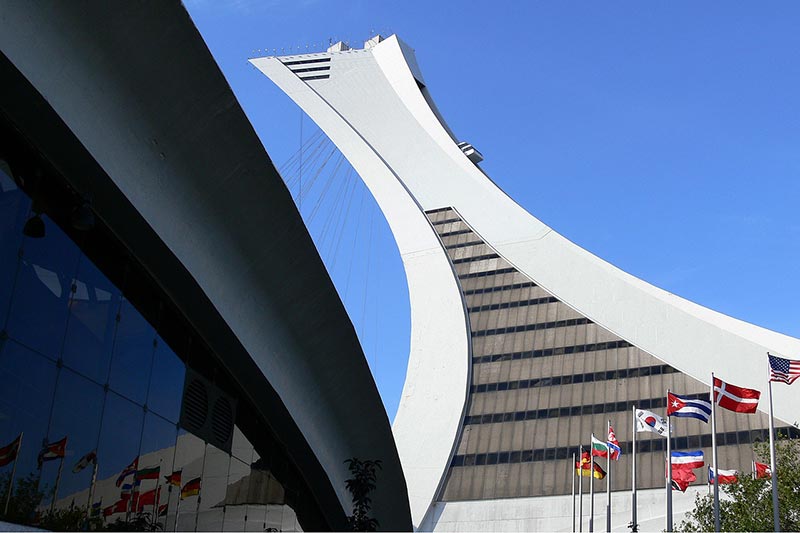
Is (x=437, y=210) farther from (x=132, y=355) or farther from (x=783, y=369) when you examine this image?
(x=132, y=355)

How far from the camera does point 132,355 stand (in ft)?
39.1

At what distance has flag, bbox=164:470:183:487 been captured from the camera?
12.8 metres

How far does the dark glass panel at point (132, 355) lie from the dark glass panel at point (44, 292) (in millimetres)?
1258

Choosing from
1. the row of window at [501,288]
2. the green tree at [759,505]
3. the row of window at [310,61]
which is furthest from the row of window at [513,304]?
the row of window at [310,61]

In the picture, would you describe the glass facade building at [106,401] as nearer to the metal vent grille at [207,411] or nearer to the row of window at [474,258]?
the metal vent grille at [207,411]

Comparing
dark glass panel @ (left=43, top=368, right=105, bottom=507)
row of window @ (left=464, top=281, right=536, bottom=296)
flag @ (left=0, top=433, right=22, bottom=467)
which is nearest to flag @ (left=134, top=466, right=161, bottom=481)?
dark glass panel @ (left=43, top=368, right=105, bottom=507)

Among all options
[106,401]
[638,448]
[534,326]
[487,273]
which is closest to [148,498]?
[106,401]

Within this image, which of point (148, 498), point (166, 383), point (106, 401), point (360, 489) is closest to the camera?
point (106, 401)

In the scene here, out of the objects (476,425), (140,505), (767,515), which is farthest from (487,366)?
(140,505)

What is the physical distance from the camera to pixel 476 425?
52625 mm

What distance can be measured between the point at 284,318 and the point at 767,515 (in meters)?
23.3

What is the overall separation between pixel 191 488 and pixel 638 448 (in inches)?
1495

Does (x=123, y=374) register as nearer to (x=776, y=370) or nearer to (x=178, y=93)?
(x=178, y=93)

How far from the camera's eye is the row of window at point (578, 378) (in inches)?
1993
